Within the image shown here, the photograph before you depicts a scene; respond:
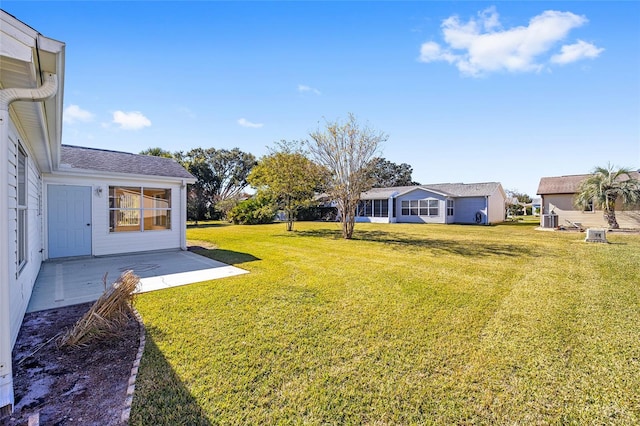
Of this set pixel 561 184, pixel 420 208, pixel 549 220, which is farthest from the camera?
pixel 420 208

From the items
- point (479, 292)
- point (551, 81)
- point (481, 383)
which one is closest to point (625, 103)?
point (551, 81)

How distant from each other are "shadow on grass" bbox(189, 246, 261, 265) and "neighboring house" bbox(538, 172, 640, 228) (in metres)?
19.7

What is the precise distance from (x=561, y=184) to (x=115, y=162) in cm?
2588

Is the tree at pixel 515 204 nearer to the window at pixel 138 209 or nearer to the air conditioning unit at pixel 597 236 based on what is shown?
the air conditioning unit at pixel 597 236

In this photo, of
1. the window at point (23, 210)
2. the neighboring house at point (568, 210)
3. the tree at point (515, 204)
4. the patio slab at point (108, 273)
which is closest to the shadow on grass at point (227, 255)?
the patio slab at point (108, 273)

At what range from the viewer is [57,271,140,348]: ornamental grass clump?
3377 mm

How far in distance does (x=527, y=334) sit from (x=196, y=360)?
413cm

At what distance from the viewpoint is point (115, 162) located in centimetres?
966

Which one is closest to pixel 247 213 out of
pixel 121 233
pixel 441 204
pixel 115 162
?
pixel 115 162

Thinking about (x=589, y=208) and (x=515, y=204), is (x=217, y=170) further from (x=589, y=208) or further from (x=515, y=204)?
(x=515, y=204)

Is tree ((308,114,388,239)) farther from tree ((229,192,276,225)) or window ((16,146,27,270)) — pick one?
tree ((229,192,276,225))

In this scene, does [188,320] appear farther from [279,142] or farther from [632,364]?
[279,142]

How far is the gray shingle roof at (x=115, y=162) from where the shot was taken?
28.8 feet

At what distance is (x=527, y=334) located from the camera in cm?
370
